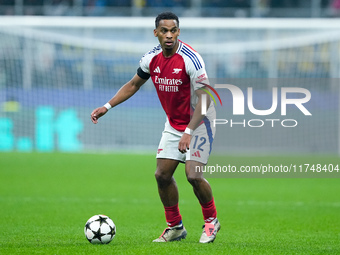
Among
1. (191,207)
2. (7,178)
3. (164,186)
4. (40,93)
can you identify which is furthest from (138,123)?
(164,186)

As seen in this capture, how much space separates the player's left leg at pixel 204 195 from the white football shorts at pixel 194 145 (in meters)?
0.10

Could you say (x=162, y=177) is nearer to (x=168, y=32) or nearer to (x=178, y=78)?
(x=178, y=78)

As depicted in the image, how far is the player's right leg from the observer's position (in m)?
7.41

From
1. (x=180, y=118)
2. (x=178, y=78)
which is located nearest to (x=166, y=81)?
(x=178, y=78)

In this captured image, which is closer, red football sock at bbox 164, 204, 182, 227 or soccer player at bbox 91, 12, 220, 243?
soccer player at bbox 91, 12, 220, 243

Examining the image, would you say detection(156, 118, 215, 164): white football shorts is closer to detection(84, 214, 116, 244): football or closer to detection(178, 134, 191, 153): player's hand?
detection(178, 134, 191, 153): player's hand

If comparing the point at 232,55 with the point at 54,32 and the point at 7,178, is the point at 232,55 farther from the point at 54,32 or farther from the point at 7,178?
the point at 7,178

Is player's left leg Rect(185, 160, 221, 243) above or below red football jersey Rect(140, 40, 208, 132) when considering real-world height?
below

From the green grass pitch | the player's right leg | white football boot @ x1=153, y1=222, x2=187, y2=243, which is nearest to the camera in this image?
the green grass pitch

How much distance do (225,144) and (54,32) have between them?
673 cm

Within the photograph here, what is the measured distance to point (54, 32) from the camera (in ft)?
70.8

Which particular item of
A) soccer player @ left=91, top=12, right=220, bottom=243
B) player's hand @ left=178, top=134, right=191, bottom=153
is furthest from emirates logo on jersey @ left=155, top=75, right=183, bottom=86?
player's hand @ left=178, top=134, right=191, bottom=153

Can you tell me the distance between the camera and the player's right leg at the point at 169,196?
7.41 m

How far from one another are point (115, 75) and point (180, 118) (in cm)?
1468
